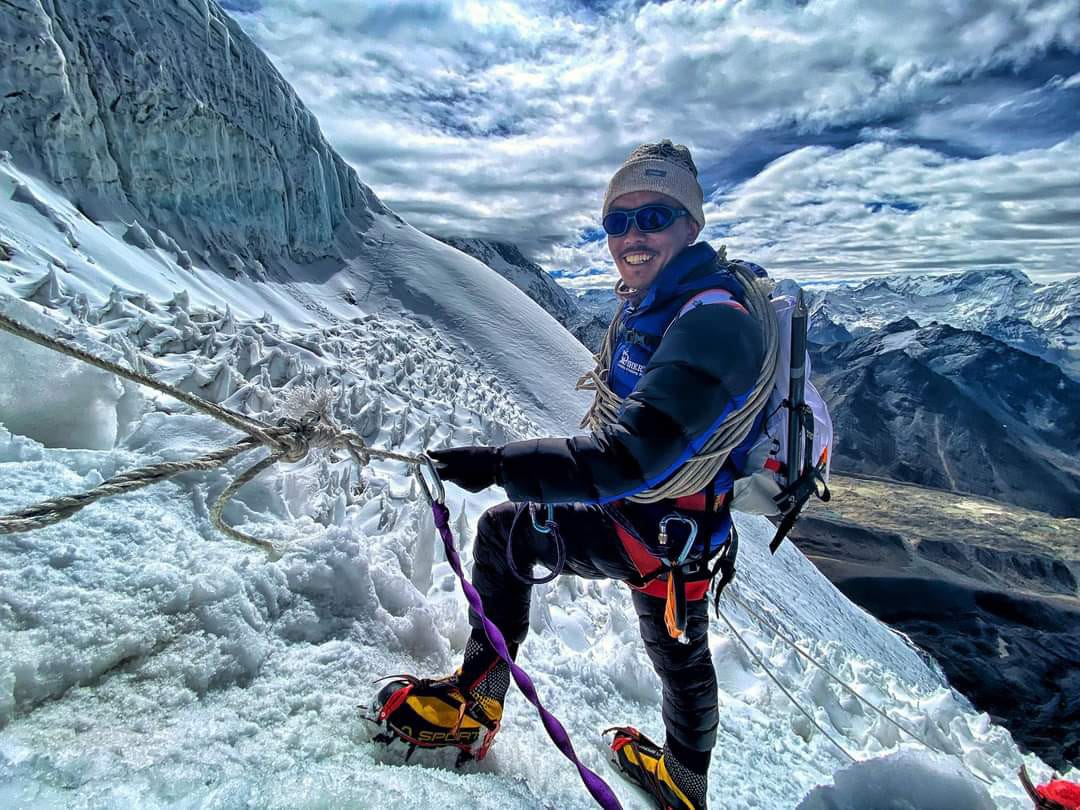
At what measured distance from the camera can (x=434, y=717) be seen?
7.59ft

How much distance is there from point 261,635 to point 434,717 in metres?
0.85

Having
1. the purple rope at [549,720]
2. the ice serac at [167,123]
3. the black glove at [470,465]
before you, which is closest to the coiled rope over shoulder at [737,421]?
the black glove at [470,465]

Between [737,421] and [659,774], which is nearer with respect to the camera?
[737,421]

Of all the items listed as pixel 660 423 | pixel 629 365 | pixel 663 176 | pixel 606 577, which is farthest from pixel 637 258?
pixel 606 577

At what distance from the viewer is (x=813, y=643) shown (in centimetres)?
644

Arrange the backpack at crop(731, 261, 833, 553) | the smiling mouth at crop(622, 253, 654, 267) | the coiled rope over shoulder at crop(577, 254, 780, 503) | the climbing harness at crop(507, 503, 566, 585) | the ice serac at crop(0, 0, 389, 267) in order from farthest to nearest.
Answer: the ice serac at crop(0, 0, 389, 267)
the smiling mouth at crop(622, 253, 654, 267)
the climbing harness at crop(507, 503, 566, 585)
the backpack at crop(731, 261, 833, 553)
the coiled rope over shoulder at crop(577, 254, 780, 503)

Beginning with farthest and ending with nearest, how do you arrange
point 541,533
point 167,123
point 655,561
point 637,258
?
point 167,123, point 637,258, point 541,533, point 655,561

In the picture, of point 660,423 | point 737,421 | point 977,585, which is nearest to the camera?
point 660,423

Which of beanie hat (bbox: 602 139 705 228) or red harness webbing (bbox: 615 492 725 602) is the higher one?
beanie hat (bbox: 602 139 705 228)

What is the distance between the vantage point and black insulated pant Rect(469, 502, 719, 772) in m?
2.56

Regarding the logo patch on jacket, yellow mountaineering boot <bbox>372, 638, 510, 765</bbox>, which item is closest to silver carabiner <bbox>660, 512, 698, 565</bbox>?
the logo patch on jacket

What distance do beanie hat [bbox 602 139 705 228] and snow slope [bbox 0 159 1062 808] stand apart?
79.6 inches

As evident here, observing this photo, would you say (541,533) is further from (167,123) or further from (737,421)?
(167,123)

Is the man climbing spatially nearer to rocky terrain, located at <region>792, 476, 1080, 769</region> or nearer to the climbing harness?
the climbing harness
